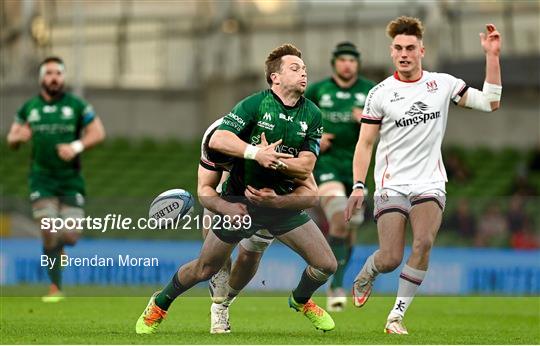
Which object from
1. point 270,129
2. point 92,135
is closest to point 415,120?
point 270,129

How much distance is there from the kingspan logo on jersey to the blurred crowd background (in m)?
16.1

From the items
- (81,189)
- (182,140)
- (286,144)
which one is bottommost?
(182,140)

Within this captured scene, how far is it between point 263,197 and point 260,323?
102 inches

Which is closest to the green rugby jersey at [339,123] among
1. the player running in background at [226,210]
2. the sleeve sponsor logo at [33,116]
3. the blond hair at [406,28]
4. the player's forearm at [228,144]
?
the sleeve sponsor logo at [33,116]

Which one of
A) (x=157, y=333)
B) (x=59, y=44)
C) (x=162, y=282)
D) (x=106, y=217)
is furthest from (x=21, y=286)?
(x=59, y=44)

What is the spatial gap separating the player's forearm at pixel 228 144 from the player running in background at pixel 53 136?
576cm

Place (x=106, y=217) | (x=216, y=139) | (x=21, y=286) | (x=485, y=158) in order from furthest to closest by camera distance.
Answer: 1. (x=485, y=158)
2. (x=21, y=286)
3. (x=106, y=217)
4. (x=216, y=139)

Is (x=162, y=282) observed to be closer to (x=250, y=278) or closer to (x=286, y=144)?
(x=250, y=278)

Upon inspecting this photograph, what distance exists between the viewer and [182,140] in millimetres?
31500

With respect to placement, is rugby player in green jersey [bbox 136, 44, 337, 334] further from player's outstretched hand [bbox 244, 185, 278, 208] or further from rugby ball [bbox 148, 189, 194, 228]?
rugby ball [bbox 148, 189, 194, 228]

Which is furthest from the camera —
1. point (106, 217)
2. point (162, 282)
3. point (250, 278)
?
point (106, 217)

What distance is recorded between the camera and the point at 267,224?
34.5 ft

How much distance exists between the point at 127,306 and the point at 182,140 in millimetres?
16680

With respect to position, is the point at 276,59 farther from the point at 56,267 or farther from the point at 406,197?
the point at 56,267
